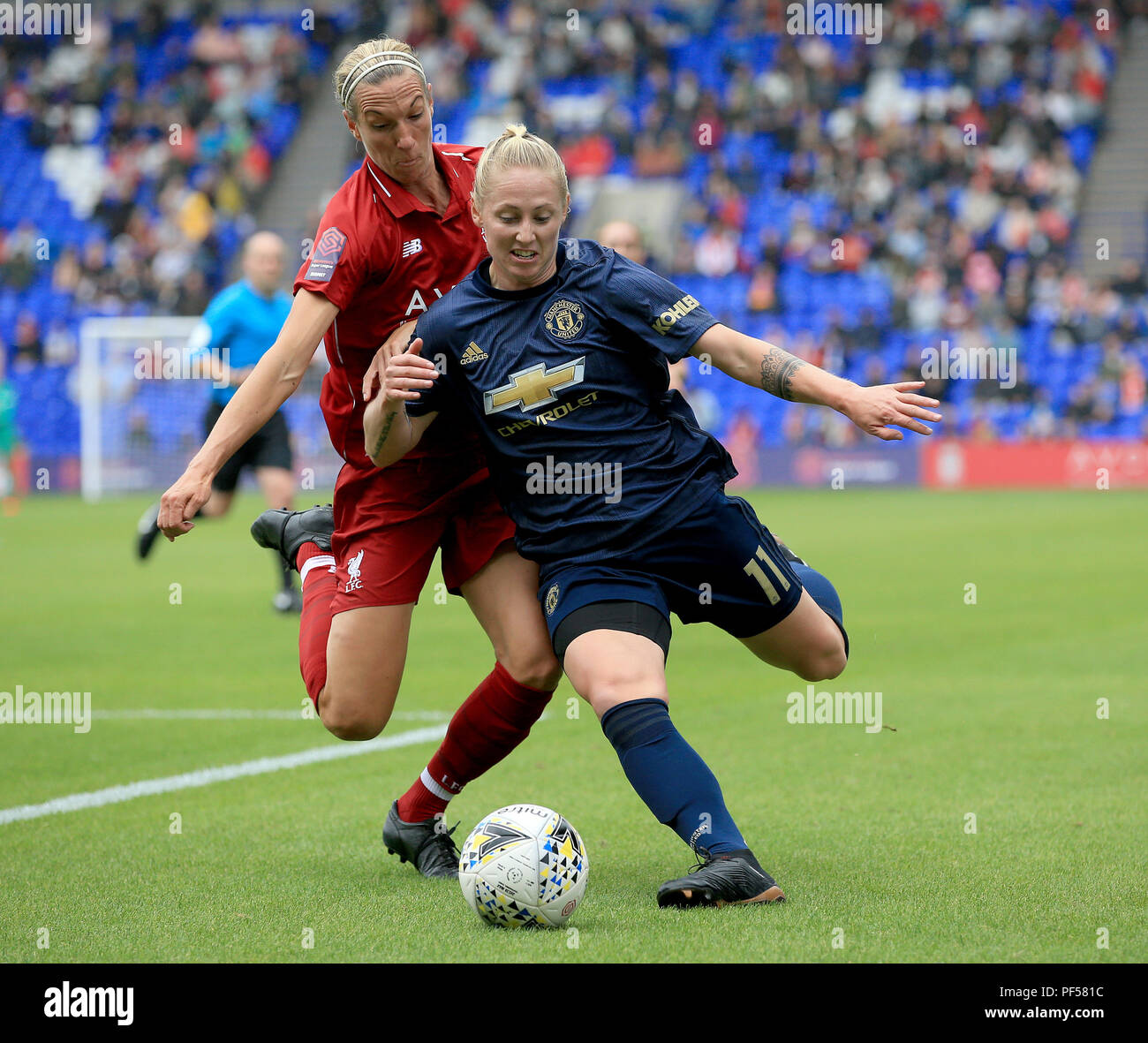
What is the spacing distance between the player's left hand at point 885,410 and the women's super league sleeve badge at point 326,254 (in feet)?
4.99

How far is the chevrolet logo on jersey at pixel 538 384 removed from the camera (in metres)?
4.20

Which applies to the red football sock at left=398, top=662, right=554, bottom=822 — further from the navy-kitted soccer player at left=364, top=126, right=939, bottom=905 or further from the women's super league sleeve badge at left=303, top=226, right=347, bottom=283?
the women's super league sleeve badge at left=303, top=226, right=347, bottom=283

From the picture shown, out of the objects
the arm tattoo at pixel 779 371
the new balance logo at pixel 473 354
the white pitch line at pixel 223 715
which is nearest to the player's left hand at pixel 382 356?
the new balance logo at pixel 473 354

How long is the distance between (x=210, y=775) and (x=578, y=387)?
8.87 ft

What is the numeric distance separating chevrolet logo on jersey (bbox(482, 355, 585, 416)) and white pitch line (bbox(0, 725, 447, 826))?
2.31 meters

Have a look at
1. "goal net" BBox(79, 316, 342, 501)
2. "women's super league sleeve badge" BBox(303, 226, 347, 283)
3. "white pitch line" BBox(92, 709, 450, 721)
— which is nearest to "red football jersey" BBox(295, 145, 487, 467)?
"women's super league sleeve badge" BBox(303, 226, 347, 283)

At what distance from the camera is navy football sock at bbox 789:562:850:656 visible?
4840 mm

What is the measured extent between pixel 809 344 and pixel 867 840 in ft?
69.0

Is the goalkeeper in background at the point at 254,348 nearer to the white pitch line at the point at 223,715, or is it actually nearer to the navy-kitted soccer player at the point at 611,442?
the white pitch line at the point at 223,715

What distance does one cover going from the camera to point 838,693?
7586mm

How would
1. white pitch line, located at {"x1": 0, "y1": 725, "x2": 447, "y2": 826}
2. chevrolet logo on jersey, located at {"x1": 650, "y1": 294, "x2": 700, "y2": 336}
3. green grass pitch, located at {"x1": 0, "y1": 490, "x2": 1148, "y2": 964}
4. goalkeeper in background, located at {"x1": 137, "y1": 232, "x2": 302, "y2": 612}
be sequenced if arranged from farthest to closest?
goalkeeper in background, located at {"x1": 137, "y1": 232, "x2": 302, "y2": 612} → white pitch line, located at {"x1": 0, "y1": 725, "x2": 447, "y2": 826} → chevrolet logo on jersey, located at {"x1": 650, "y1": 294, "x2": 700, "y2": 336} → green grass pitch, located at {"x1": 0, "y1": 490, "x2": 1148, "y2": 964}

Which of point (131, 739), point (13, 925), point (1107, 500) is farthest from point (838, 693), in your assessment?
point (1107, 500)
